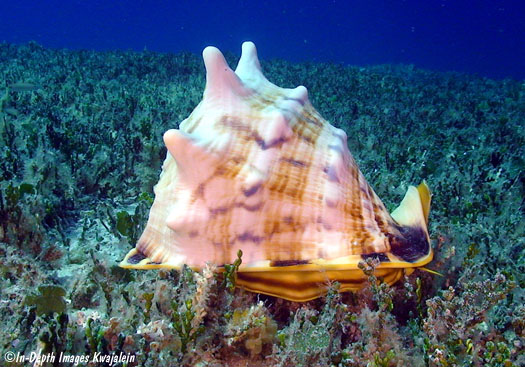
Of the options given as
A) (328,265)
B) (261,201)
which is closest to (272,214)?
(261,201)

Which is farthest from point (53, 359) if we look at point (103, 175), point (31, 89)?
point (31, 89)

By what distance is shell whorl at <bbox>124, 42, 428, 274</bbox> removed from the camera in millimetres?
2096

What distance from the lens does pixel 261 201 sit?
2111 mm

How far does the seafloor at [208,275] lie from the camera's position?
72.5 inches

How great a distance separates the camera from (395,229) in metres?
2.26

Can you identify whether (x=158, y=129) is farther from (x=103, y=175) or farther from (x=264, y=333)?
(x=264, y=333)

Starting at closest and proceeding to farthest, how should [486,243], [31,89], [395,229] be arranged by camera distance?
[395,229]
[486,243]
[31,89]

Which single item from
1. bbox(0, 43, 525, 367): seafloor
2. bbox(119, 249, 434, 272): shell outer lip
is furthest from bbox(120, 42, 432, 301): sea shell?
bbox(0, 43, 525, 367): seafloor

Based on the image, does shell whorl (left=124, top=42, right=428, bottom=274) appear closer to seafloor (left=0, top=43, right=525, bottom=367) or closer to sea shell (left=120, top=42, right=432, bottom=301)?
sea shell (left=120, top=42, right=432, bottom=301)

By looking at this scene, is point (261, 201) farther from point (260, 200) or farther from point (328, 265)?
point (328, 265)

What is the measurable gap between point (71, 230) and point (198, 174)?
1.81 m

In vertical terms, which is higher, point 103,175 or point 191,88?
point 191,88

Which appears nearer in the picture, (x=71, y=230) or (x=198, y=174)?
(x=198, y=174)

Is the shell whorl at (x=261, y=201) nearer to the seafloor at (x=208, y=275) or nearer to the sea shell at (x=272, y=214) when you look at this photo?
the sea shell at (x=272, y=214)
